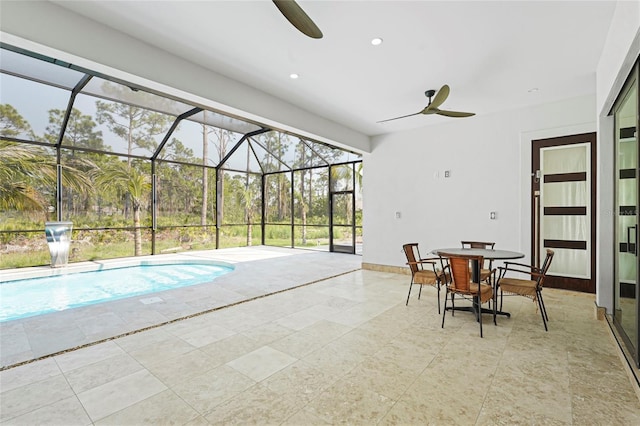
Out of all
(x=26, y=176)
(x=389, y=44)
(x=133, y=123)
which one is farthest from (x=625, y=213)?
(x=26, y=176)

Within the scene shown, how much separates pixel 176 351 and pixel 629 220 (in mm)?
4506

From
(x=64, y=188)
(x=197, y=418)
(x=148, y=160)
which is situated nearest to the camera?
(x=197, y=418)

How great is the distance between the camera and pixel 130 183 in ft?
26.2

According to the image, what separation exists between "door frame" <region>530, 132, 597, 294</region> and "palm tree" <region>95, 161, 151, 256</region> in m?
8.98

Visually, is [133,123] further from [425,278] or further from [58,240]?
[425,278]

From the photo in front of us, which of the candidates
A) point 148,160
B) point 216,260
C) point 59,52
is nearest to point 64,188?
point 148,160

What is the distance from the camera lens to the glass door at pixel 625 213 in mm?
2883

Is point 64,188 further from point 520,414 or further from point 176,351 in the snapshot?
point 520,414

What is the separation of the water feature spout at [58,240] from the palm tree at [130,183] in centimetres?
136

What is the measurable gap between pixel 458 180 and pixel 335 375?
4.41 m

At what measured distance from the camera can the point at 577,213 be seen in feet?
14.8

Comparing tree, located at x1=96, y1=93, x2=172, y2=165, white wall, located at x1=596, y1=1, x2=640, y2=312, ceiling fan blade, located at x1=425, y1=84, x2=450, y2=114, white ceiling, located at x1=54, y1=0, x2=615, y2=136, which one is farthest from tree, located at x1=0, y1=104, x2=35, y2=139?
white wall, located at x1=596, y1=1, x2=640, y2=312

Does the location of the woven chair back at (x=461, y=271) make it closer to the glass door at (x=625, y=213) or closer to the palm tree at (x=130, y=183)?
the glass door at (x=625, y=213)

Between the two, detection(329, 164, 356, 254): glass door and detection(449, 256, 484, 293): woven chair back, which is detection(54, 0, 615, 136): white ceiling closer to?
detection(449, 256, 484, 293): woven chair back
